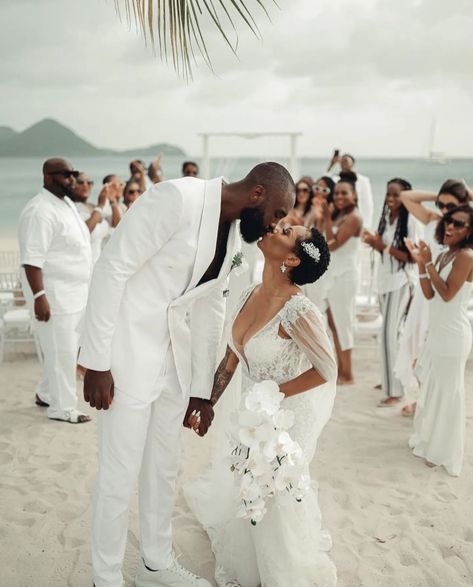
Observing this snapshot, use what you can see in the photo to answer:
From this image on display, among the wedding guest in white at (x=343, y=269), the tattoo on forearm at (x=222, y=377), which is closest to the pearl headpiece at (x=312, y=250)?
the tattoo on forearm at (x=222, y=377)

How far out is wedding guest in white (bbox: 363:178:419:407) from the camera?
5.27m

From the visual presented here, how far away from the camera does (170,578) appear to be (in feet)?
9.19

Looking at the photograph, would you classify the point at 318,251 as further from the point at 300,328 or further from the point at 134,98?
the point at 134,98

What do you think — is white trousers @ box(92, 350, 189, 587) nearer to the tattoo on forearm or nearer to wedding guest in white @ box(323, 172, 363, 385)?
the tattoo on forearm

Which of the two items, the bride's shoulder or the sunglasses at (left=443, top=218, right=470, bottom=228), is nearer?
the bride's shoulder

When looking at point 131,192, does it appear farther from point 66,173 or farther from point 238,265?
point 238,265

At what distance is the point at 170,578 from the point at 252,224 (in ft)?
5.71

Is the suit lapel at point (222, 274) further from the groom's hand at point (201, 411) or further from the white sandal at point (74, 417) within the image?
the white sandal at point (74, 417)

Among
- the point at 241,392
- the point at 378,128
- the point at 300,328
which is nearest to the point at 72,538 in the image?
the point at 241,392

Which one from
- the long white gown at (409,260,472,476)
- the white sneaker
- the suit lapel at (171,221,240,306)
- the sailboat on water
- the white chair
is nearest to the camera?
the suit lapel at (171,221,240,306)

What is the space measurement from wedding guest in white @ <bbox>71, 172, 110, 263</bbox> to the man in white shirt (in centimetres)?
32

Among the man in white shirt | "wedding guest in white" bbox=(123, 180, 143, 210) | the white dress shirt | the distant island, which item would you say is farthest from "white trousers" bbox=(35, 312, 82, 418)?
the distant island

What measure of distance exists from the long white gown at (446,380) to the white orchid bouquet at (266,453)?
2.15 m

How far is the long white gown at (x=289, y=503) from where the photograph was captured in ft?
8.43
